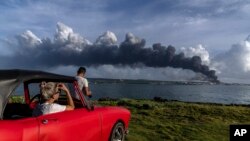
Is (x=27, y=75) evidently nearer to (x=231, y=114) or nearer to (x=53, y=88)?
(x=53, y=88)

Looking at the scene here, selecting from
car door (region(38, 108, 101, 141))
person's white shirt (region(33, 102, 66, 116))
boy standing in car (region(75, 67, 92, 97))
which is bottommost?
car door (region(38, 108, 101, 141))

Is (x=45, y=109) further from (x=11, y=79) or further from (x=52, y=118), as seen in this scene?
(x=11, y=79)

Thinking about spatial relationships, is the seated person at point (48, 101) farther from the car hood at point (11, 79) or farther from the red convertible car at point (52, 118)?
the car hood at point (11, 79)

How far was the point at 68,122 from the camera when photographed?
6.06m

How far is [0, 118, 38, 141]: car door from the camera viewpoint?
478cm

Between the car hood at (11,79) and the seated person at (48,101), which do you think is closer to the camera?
the car hood at (11,79)

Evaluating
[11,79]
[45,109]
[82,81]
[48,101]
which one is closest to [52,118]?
[45,109]

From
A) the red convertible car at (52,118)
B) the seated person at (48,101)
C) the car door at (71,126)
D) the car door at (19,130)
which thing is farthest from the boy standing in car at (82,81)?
the car door at (19,130)

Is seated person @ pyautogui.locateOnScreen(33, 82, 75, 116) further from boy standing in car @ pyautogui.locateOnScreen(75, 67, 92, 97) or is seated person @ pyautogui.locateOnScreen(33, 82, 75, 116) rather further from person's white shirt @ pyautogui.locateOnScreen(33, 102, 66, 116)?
boy standing in car @ pyautogui.locateOnScreen(75, 67, 92, 97)

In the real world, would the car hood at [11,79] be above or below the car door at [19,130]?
above

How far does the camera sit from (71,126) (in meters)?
6.11

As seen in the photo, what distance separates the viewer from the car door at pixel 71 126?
18.1 feet

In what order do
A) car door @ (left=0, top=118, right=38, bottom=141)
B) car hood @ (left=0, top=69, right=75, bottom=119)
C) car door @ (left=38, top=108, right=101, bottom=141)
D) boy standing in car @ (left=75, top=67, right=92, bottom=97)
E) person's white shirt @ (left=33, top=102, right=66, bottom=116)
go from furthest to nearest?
1. boy standing in car @ (left=75, top=67, right=92, bottom=97)
2. person's white shirt @ (left=33, top=102, right=66, bottom=116)
3. car door @ (left=38, top=108, right=101, bottom=141)
4. car hood @ (left=0, top=69, right=75, bottom=119)
5. car door @ (left=0, top=118, right=38, bottom=141)

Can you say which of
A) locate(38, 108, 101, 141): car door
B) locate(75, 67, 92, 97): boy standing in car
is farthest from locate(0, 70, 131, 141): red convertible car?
locate(75, 67, 92, 97): boy standing in car
